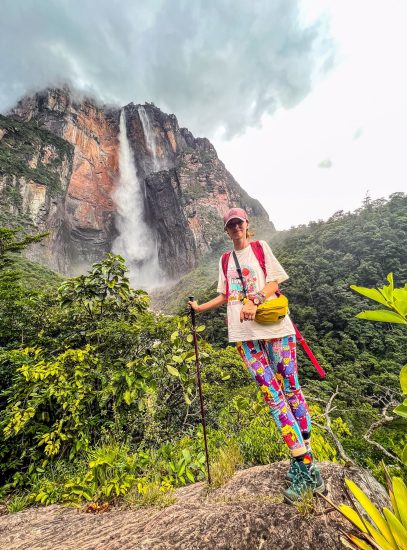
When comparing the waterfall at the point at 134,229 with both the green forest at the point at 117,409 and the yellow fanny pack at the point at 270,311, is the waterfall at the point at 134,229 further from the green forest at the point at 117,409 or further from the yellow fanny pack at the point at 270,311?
the yellow fanny pack at the point at 270,311

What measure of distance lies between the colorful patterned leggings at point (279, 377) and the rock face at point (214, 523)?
38 cm

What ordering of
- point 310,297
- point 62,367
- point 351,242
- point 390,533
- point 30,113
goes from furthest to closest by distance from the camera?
point 30,113
point 351,242
point 310,297
point 62,367
point 390,533

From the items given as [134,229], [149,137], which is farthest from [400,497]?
[149,137]

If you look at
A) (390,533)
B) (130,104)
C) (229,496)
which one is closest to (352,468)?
(229,496)

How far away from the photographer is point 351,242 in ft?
113

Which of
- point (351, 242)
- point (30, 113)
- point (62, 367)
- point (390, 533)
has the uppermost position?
point (30, 113)

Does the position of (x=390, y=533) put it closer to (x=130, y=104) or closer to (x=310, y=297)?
(x=310, y=297)

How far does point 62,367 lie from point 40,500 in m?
1.09

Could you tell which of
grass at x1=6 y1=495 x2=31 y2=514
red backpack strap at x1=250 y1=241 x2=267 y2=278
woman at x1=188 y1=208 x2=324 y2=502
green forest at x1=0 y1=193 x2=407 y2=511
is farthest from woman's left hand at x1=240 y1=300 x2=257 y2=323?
grass at x1=6 y1=495 x2=31 y2=514

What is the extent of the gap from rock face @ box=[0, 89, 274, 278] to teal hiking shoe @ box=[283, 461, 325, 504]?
152ft

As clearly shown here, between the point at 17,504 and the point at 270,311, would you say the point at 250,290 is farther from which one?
the point at 17,504

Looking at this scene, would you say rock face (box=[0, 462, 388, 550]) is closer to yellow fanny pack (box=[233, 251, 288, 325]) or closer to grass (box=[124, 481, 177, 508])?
grass (box=[124, 481, 177, 508])

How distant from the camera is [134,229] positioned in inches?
2557

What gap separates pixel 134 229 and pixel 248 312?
2602 inches
